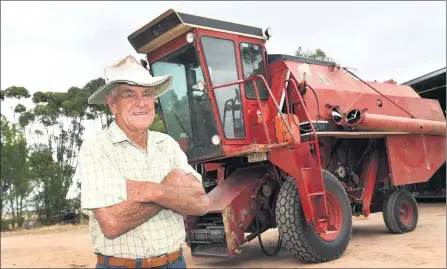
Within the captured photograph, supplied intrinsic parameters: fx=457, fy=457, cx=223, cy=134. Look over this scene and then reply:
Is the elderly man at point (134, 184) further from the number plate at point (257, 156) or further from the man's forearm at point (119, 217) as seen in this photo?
the number plate at point (257, 156)

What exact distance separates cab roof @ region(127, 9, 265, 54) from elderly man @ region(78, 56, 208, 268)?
3691 millimetres

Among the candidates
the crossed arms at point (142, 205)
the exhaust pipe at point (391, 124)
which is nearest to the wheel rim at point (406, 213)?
the exhaust pipe at point (391, 124)

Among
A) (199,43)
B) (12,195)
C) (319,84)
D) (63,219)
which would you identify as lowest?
(63,219)

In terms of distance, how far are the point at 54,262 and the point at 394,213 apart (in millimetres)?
6286

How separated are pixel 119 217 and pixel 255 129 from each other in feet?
16.9

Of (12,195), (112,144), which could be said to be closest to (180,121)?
(112,144)

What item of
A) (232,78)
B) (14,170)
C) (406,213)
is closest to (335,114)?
(232,78)

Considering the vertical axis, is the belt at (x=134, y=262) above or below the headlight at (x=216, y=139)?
below

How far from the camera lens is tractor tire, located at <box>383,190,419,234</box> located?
28.5 ft

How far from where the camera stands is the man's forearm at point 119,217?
1.77 meters

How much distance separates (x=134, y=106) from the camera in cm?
194

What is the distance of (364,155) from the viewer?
8.66 metres

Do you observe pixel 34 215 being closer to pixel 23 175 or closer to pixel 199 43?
pixel 23 175

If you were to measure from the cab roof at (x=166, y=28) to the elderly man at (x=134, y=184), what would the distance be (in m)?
3.69
